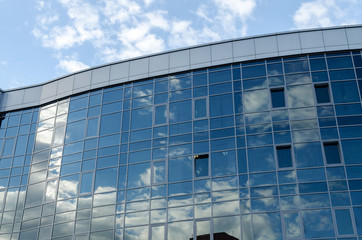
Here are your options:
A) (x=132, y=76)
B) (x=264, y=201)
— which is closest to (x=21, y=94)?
(x=132, y=76)

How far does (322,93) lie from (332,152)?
Answer: 10.5 ft

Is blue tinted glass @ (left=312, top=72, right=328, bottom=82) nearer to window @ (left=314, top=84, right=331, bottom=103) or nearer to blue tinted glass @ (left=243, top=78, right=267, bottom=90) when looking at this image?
window @ (left=314, top=84, right=331, bottom=103)

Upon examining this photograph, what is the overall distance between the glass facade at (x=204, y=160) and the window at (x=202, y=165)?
5 centimetres

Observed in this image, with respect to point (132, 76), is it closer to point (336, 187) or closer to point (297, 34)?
point (297, 34)

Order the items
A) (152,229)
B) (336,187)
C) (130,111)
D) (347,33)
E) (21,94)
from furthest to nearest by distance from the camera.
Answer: (21,94)
(130,111)
(347,33)
(152,229)
(336,187)

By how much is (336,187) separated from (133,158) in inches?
395

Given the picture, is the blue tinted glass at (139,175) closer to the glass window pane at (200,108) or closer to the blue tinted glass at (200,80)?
the glass window pane at (200,108)

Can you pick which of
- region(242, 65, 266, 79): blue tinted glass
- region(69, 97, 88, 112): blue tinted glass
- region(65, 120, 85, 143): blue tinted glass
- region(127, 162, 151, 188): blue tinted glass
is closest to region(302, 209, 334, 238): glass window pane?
region(242, 65, 266, 79): blue tinted glass

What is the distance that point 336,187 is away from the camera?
66.9ft

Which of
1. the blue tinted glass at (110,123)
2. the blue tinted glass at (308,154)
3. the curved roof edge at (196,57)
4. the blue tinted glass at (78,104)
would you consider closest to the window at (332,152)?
the blue tinted glass at (308,154)

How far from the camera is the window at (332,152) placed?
21.1 m

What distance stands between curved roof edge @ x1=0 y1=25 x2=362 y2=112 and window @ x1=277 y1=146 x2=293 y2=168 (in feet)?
16.9

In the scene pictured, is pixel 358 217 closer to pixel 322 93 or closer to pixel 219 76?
pixel 322 93

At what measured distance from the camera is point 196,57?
25078mm
